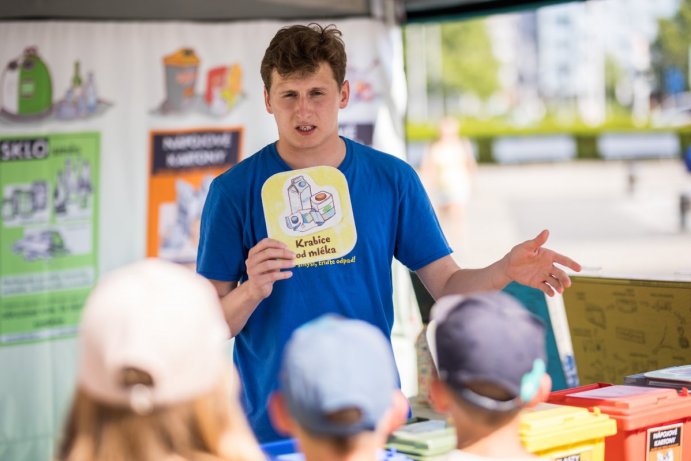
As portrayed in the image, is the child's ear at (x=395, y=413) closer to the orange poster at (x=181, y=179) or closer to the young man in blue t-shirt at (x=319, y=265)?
the young man in blue t-shirt at (x=319, y=265)

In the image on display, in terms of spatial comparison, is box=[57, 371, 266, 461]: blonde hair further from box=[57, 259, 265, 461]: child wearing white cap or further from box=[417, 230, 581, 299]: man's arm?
box=[417, 230, 581, 299]: man's arm

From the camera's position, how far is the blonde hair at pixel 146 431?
5.30 feet

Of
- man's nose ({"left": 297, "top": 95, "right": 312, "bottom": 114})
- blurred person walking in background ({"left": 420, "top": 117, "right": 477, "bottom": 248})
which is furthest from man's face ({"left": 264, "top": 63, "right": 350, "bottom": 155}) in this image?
blurred person walking in background ({"left": 420, "top": 117, "right": 477, "bottom": 248})

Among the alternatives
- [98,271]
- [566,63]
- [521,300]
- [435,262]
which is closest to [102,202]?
[98,271]

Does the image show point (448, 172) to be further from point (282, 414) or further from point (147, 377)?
point (147, 377)

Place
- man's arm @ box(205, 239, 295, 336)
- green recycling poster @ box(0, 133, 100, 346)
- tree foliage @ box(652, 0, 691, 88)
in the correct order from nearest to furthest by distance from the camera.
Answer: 1. man's arm @ box(205, 239, 295, 336)
2. green recycling poster @ box(0, 133, 100, 346)
3. tree foliage @ box(652, 0, 691, 88)

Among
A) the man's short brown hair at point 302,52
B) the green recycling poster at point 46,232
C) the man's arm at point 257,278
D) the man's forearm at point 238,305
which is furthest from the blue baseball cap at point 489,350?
the green recycling poster at point 46,232

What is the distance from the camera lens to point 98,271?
499cm

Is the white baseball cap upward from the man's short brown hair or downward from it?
downward

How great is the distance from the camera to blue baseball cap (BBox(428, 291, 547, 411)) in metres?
1.95

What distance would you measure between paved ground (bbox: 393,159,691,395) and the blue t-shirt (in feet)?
5.84

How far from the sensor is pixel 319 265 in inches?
119

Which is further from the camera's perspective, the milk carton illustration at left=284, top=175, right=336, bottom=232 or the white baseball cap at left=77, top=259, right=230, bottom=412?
the milk carton illustration at left=284, top=175, right=336, bottom=232

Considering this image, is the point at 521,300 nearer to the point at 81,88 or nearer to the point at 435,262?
the point at 435,262
